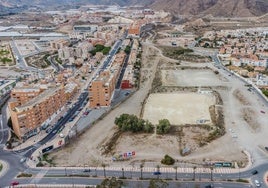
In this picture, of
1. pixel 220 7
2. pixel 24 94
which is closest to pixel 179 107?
pixel 24 94

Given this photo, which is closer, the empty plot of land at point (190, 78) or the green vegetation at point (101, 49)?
the empty plot of land at point (190, 78)

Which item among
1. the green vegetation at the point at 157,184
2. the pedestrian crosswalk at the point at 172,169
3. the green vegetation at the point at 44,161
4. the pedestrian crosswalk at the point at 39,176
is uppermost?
the green vegetation at the point at 157,184

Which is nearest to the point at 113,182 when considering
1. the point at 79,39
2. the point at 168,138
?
the point at 168,138

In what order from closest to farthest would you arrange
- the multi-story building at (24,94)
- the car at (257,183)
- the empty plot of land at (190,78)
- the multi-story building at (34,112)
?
the car at (257,183)
the multi-story building at (34,112)
the multi-story building at (24,94)
the empty plot of land at (190,78)

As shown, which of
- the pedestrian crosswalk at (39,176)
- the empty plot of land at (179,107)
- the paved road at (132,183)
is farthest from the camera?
the empty plot of land at (179,107)

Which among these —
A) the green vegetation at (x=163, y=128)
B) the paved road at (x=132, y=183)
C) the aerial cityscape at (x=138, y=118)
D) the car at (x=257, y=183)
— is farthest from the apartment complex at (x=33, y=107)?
the car at (x=257, y=183)

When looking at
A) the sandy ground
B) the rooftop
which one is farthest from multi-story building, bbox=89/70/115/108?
the rooftop

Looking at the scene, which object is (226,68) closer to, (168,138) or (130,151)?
(168,138)

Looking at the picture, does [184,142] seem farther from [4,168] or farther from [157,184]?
[4,168]

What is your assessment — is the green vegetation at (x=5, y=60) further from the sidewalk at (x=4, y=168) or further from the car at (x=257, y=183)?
the car at (x=257, y=183)
